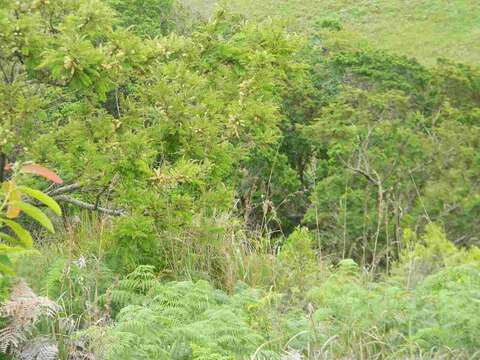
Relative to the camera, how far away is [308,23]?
38.8 m

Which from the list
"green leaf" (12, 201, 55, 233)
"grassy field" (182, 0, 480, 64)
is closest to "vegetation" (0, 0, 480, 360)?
"green leaf" (12, 201, 55, 233)

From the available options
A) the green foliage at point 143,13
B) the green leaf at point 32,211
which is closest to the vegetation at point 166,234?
the green leaf at point 32,211

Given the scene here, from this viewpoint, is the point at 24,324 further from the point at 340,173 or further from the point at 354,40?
the point at 354,40

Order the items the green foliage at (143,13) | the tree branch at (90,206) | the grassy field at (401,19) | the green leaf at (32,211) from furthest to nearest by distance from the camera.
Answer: the grassy field at (401,19), the green foliage at (143,13), the tree branch at (90,206), the green leaf at (32,211)

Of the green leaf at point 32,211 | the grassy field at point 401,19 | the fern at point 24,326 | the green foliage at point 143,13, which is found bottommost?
the grassy field at point 401,19

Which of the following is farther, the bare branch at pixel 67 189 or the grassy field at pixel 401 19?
the grassy field at pixel 401 19

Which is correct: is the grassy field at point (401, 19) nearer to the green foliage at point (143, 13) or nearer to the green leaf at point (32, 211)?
the green foliage at point (143, 13)

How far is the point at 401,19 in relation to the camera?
39625 mm

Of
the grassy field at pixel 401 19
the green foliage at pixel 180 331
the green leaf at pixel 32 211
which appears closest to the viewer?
the green leaf at pixel 32 211

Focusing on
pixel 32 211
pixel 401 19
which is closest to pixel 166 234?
pixel 32 211

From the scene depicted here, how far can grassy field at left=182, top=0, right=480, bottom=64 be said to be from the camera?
35.3 meters

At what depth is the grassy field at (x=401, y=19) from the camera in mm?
35281

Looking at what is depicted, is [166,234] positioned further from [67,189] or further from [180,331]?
[180,331]

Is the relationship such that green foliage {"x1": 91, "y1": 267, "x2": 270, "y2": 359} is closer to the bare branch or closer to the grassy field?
the bare branch
